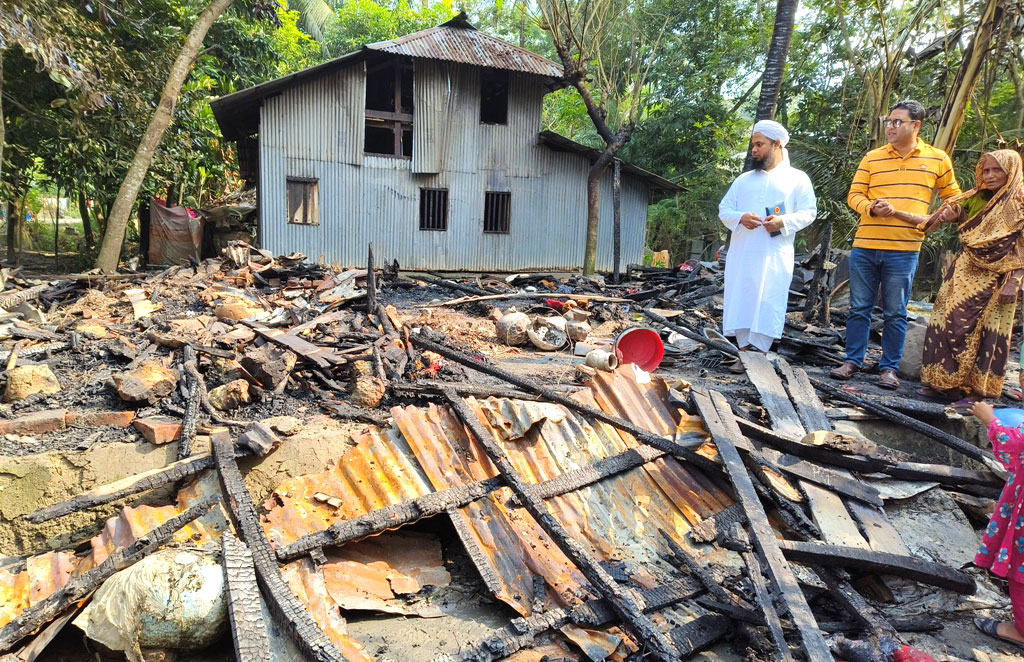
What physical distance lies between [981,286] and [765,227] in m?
1.72

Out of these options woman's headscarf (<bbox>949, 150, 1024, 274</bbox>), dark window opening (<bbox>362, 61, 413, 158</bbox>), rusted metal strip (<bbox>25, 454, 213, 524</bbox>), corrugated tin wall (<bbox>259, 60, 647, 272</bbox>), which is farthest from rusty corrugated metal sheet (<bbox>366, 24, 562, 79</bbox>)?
rusted metal strip (<bbox>25, 454, 213, 524</bbox>)

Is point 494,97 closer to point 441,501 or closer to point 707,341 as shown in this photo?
point 707,341

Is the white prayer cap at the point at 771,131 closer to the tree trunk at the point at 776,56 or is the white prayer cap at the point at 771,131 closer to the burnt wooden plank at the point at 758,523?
the burnt wooden plank at the point at 758,523

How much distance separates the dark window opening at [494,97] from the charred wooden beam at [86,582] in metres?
13.1

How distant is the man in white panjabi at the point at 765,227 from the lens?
4.94 metres

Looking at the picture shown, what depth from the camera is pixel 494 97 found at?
1502cm

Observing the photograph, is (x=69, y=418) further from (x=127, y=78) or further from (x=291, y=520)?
(x=127, y=78)

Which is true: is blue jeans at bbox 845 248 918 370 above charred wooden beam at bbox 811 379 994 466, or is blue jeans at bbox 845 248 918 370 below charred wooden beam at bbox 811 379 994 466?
above

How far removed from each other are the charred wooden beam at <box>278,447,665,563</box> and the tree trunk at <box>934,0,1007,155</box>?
18.0 ft

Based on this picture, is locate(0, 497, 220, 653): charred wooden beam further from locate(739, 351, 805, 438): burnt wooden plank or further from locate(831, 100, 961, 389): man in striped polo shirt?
locate(831, 100, 961, 389): man in striped polo shirt

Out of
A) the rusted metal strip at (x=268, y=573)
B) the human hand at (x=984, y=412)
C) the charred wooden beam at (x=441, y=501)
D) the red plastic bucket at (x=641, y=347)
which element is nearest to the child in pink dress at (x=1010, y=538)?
the human hand at (x=984, y=412)

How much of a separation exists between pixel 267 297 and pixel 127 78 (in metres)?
6.58

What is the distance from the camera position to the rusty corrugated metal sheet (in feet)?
42.0

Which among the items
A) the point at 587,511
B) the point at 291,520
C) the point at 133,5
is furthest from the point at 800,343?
the point at 133,5
